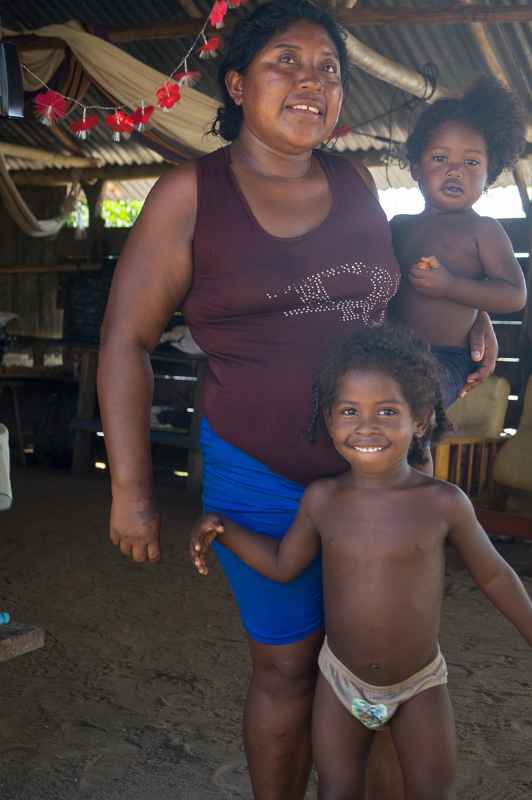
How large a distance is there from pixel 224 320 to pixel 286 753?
0.89 metres

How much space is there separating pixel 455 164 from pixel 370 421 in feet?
2.67

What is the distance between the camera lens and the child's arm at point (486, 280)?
223 cm

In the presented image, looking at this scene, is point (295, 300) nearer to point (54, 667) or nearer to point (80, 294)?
point (54, 667)

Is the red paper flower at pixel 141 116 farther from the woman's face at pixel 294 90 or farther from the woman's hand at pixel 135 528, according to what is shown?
the woman's hand at pixel 135 528

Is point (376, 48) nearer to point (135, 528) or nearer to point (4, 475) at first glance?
point (4, 475)

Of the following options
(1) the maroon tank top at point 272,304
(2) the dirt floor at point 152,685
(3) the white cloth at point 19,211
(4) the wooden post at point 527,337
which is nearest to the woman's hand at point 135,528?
(1) the maroon tank top at point 272,304

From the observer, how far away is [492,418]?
653 cm

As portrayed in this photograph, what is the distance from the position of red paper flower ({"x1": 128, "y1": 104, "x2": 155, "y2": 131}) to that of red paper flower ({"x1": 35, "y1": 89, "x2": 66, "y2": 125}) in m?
0.45

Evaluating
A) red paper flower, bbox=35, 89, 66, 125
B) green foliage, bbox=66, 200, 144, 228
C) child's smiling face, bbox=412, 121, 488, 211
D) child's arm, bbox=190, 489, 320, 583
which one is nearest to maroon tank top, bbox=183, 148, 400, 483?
child's arm, bbox=190, 489, 320, 583

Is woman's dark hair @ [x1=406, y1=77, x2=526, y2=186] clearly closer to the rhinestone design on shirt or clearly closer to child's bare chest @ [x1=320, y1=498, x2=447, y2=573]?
the rhinestone design on shirt

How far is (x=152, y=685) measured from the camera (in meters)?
3.48

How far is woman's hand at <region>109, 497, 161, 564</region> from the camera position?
1918 mm

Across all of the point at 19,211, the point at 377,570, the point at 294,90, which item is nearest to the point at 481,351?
the point at 377,570

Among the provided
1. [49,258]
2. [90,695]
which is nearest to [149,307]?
[90,695]
